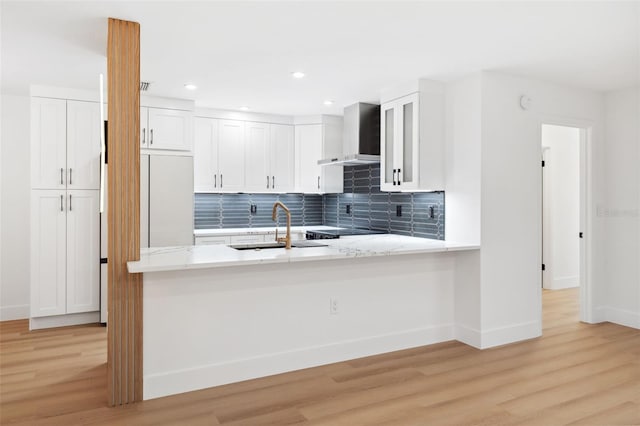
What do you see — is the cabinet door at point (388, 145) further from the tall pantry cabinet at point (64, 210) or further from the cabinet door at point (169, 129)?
the tall pantry cabinet at point (64, 210)

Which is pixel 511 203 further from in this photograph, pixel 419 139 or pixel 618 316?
pixel 618 316

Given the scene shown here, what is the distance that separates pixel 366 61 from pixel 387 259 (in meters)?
1.64

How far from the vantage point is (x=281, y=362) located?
332cm

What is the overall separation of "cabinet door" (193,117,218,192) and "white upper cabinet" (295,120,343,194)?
110 centimetres

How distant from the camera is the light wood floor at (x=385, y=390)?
2.63m

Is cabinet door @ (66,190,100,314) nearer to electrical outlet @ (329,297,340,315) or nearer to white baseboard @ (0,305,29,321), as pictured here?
white baseboard @ (0,305,29,321)

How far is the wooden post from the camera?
278 cm

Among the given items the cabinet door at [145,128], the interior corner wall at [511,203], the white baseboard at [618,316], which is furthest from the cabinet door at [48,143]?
the white baseboard at [618,316]

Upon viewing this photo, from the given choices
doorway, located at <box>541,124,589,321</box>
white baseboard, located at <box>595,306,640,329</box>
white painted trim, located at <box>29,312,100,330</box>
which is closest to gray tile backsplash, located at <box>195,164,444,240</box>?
white painted trim, located at <box>29,312,100,330</box>

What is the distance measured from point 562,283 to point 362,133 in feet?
12.4

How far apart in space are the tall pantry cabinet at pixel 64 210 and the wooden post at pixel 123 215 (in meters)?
2.12

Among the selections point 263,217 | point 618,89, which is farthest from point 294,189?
point 618,89

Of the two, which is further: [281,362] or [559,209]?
[559,209]

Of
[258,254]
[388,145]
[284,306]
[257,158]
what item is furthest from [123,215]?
[257,158]
